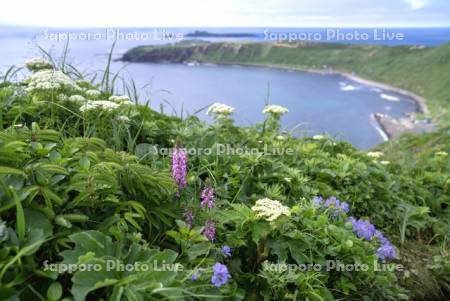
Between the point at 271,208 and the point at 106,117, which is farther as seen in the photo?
the point at 106,117

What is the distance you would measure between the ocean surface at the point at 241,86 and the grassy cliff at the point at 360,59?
531cm

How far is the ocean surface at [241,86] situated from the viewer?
539cm

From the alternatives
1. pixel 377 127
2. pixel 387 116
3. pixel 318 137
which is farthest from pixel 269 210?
pixel 387 116

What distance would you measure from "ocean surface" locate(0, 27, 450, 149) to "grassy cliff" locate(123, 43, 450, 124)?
531cm

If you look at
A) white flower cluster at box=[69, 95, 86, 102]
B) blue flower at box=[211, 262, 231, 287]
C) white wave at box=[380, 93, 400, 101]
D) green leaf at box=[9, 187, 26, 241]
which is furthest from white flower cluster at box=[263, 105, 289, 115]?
white wave at box=[380, 93, 400, 101]

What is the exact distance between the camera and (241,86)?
150 feet

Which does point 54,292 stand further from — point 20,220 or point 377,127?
point 377,127

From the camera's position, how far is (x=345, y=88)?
7956 centimetres

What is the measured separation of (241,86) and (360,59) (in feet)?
231

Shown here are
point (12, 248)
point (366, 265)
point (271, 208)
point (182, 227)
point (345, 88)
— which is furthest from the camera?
point (345, 88)

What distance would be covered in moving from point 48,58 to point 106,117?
2.02 m

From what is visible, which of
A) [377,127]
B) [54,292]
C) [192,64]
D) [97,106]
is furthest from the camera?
[192,64]

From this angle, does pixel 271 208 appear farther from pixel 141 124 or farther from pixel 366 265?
pixel 141 124

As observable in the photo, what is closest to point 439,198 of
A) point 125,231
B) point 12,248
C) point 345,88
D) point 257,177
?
point 257,177
